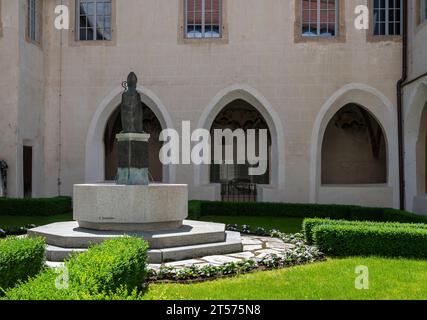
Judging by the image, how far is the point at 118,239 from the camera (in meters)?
6.13

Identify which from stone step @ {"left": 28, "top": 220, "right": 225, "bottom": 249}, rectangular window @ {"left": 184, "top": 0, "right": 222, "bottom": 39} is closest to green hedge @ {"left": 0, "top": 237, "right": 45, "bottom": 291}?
stone step @ {"left": 28, "top": 220, "right": 225, "bottom": 249}

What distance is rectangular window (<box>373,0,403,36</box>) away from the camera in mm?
15656

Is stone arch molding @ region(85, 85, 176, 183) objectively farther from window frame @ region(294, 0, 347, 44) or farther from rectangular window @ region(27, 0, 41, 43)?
window frame @ region(294, 0, 347, 44)

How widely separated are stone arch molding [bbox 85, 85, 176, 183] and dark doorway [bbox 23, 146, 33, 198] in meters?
1.72

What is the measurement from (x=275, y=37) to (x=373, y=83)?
344 centimetres

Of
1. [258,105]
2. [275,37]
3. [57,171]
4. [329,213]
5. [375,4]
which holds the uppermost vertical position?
[375,4]

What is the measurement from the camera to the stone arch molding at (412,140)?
14.6m

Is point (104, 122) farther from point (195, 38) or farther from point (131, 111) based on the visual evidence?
point (131, 111)

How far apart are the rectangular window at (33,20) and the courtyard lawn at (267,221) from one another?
7937mm

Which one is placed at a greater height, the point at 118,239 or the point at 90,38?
the point at 90,38

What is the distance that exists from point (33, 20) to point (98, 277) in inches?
524

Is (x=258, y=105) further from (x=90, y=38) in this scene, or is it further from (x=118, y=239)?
(x=118, y=239)
